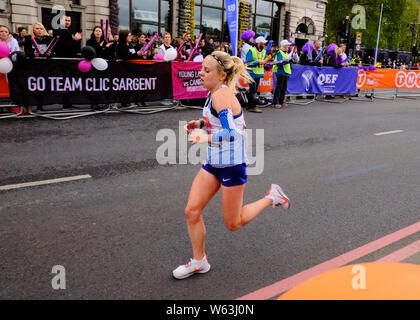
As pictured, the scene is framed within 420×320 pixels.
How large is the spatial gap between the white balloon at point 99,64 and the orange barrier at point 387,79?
1240cm

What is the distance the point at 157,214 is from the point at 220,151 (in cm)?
170

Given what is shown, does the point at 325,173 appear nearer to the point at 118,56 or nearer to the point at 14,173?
the point at 14,173

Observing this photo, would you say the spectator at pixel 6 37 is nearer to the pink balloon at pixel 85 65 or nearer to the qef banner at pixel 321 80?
the pink balloon at pixel 85 65

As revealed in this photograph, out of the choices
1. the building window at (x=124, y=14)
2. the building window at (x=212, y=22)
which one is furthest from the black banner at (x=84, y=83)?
the building window at (x=212, y=22)

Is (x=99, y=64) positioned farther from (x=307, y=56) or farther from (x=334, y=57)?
(x=334, y=57)

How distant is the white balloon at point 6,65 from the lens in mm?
9062

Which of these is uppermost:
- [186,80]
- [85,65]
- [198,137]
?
[85,65]

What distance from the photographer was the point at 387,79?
19.7 m

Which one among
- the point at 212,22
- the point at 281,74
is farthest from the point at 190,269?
the point at 212,22

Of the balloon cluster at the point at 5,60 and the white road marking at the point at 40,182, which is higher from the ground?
the balloon cluster at the point at 5,60

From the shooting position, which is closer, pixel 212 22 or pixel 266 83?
pixel 266 83

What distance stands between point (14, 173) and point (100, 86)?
5.44m

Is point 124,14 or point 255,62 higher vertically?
point 124,14

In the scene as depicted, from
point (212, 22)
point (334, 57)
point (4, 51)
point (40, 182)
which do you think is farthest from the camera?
point (212, 22)
